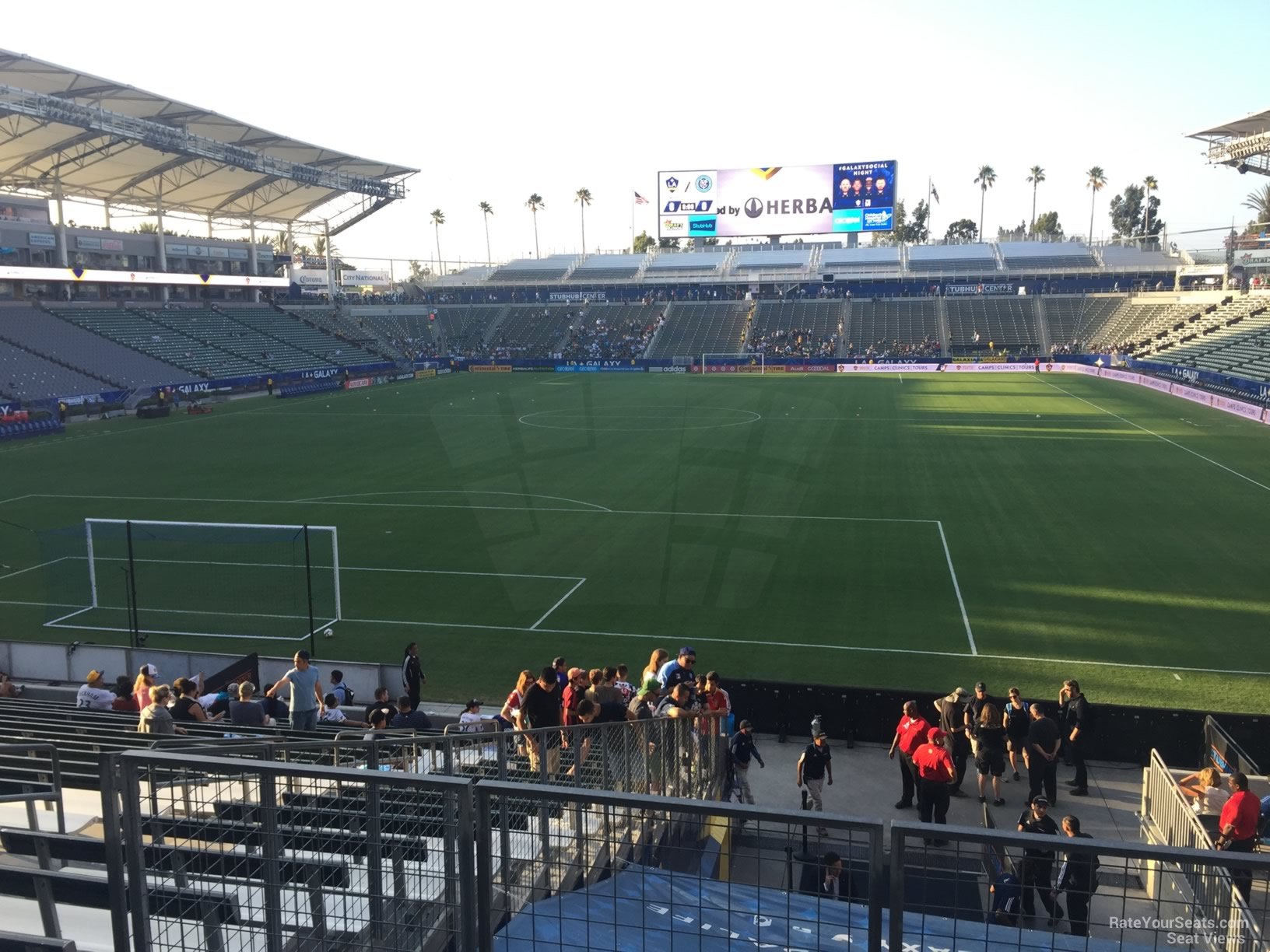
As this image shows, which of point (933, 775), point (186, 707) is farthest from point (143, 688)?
point (933, 775)

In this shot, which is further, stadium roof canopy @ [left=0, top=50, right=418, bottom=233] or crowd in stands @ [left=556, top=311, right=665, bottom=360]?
crowd in stands @ [left=556, top=311, right=665, bottom=360]

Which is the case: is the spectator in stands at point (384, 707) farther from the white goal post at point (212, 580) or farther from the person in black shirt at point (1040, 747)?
the person in black shirt at point (1040, 747)

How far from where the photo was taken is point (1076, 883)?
458 cm

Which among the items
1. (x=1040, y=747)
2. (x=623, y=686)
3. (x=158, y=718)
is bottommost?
(x=1040, y=747)

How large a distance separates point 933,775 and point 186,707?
878 cm

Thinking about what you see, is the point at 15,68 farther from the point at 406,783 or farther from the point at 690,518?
the point at 406,783

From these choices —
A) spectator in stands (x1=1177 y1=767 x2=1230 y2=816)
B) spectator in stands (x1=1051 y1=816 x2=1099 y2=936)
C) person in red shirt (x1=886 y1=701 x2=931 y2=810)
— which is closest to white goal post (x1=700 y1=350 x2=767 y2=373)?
person in red shirt (x1=886 y1=701 x2=931 y2=810)

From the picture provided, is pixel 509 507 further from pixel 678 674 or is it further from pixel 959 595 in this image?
pixel 678 674

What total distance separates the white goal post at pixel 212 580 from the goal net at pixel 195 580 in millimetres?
28

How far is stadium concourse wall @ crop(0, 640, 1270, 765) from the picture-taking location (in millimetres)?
12938

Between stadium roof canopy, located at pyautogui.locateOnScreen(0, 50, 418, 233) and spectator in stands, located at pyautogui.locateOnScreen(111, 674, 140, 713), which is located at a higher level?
stadium roof canopy, located at pyautogui.locateOnScreen(0, 50, 418, 233)

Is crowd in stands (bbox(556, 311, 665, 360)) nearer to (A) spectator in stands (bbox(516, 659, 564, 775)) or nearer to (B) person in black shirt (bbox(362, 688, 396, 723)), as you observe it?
(B) person in black shirt (bbox(362, 688, 396, 723))

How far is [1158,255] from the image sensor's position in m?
97.4

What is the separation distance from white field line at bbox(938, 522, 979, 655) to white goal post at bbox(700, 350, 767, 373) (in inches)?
2225
